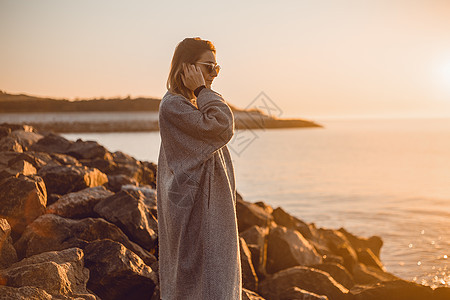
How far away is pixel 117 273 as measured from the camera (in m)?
4.46

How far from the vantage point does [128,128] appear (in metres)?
71.7

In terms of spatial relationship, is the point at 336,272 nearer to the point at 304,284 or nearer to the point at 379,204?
the point at 304,284

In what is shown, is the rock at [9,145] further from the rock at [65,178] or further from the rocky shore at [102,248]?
the rock at [65,178]

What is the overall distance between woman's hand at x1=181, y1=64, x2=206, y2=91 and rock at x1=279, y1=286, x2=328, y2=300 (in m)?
2.99

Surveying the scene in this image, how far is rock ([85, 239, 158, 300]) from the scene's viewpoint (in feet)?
14.6

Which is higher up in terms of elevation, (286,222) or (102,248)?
(102,248)

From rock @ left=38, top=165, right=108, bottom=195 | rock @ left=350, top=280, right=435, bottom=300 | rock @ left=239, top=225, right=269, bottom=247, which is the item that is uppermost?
rock @ left=38, top=165, right=108, bottom=195

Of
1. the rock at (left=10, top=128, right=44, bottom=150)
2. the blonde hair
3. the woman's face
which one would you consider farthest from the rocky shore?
the woman's face

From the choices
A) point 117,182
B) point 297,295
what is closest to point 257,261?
point 297,295

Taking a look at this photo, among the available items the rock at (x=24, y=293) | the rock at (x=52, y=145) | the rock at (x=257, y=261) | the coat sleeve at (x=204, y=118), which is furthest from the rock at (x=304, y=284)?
the rock at (x=52, y=145)

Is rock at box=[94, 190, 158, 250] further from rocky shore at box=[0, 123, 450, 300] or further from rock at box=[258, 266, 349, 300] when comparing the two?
rock at box=[258, 266, 349, 300]

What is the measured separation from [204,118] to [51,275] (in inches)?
76.3

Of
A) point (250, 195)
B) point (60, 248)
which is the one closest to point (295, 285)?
point (60, 248)

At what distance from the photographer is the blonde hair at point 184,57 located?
314cm
